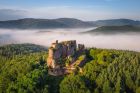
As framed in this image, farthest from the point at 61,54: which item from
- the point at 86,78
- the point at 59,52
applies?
the point at 86,78

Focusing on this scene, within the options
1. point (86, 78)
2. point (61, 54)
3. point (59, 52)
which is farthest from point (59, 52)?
point (86, 78)

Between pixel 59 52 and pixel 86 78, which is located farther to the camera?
pixel 59 52

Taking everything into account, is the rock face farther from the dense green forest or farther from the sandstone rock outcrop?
the dense green forest

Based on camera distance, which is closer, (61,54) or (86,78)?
(86,78)

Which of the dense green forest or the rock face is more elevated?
the rock face

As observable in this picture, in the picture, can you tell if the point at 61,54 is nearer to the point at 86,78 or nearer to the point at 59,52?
the point at 59,52

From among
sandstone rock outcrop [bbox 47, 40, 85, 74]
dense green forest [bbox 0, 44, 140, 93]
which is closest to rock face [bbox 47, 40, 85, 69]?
sandstone rock outcrop [bbox 47, 40, 85, 74]

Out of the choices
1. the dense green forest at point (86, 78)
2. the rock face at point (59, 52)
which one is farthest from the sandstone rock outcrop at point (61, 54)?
the dense green forest at point (86, 78)

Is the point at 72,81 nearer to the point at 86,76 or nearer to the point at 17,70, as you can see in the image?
the point at 86,76

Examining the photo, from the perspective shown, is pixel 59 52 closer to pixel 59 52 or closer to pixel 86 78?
pixel 59 52

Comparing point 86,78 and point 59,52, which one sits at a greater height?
point 59,52
